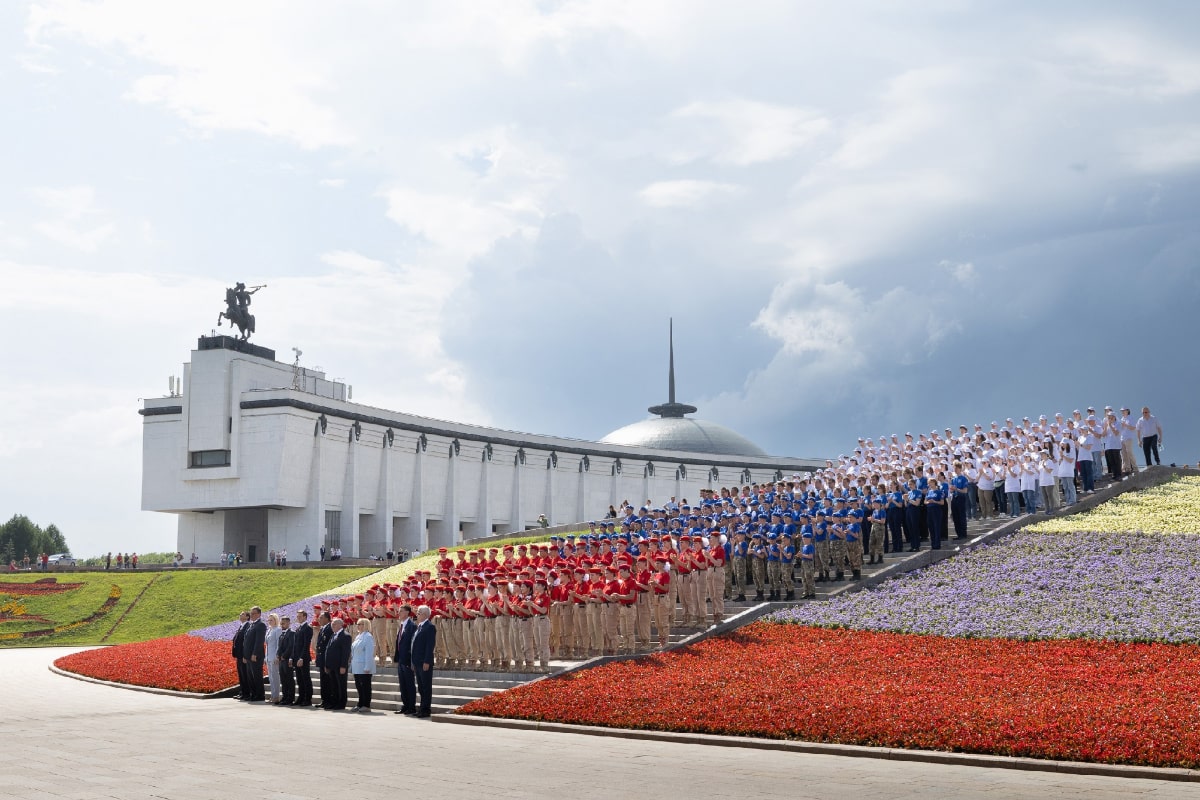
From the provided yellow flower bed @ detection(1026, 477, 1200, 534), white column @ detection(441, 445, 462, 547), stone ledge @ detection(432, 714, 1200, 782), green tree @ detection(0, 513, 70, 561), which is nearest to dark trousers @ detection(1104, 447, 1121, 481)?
yellow flower bed @ detection(1026, 477, 1200, 534)

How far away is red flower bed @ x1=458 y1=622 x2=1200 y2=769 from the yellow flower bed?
7.93 m

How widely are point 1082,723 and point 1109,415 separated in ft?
61.7

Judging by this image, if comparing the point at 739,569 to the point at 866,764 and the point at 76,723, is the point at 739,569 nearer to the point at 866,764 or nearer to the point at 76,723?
the point at 866,764

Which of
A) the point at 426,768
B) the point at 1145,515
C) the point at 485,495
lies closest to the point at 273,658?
the point at 426,768

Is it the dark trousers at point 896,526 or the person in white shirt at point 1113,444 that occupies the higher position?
the person in white shirt at point 1113,444

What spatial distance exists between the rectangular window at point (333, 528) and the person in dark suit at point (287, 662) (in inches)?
1780

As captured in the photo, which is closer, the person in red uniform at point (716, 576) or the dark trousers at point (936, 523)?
the person in red uniform at point (716, 576)

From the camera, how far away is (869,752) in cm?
1302

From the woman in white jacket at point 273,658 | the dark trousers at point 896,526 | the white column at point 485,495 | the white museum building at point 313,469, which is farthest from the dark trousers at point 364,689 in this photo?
the white column at point 485,495

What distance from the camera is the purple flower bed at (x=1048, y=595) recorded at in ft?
61.6

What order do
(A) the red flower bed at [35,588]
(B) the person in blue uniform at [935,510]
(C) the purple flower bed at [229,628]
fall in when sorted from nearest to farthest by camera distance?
1. (B) the person in blue uniform at [935,510]
2. (C) the purple flower bed at [229,628]
3. (A) the red flower bed at [35,588]

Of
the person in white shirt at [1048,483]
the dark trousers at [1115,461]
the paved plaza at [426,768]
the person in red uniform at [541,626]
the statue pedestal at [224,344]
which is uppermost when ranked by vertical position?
the statue pedestal at [224,344]

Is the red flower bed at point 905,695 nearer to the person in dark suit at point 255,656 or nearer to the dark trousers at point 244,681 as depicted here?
the person in dark suit at point 255,656

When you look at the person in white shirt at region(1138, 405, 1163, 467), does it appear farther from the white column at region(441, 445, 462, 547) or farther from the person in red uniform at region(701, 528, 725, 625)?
the white column at region(441, 445, 462, 547)
